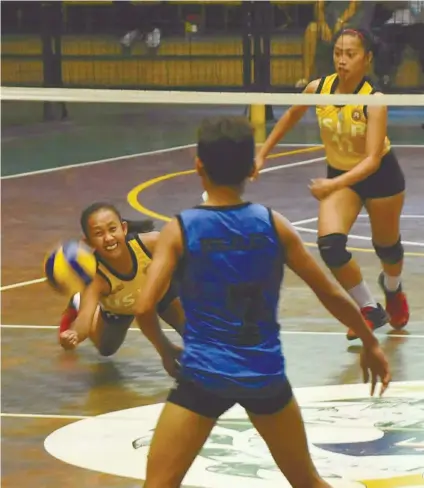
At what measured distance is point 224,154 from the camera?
444cm

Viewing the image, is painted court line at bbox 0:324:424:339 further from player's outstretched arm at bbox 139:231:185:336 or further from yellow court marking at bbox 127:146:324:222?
yellow court marking at bbox 127:146:324:222

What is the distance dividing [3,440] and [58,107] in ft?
55.3

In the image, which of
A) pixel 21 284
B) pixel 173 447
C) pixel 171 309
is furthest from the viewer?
pixel 21 284

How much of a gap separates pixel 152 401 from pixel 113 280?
0.77 meters

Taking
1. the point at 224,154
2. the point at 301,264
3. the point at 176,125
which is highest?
the point at 224,154

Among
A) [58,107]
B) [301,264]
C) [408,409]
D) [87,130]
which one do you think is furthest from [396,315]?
[58,107]

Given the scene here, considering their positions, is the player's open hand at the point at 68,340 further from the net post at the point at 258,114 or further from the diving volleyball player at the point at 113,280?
the net post at the point at 258,114

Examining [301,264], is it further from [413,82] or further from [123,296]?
[413,82]

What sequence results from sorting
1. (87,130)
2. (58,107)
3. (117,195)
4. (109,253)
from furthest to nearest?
(58,107)
(87,130)
(117,195)
(109,253)

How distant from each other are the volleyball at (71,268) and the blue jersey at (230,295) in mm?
3293

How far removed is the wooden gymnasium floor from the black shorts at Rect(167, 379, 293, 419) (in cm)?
146

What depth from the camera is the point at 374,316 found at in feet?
27.6

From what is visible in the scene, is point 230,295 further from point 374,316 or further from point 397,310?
point 397,310

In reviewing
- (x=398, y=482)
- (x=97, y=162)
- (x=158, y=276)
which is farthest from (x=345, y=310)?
(x=97, y=162)
